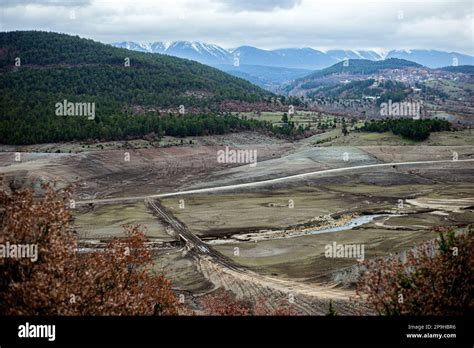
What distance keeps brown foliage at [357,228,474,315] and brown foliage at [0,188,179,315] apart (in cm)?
857

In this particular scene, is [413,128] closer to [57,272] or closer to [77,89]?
[77,89]

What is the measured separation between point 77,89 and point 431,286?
14856 cm

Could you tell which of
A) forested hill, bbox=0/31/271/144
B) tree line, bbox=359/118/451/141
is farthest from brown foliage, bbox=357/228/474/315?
tree line, bbox=359/118/451/141

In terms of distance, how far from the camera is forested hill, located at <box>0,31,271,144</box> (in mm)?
111250

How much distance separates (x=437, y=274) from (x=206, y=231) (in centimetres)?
4286

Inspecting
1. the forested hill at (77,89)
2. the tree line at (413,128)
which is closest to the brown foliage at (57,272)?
the forested hill at (77,89)

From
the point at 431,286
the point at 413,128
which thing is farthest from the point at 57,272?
the point at 413,128

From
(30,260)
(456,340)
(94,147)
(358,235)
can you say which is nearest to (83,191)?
(94,147)

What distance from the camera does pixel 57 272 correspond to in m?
18.4

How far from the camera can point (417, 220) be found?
2525 inches

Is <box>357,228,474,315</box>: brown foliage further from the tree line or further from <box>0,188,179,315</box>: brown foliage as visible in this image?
the tree line

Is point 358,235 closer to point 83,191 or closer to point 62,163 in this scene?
point 83,191

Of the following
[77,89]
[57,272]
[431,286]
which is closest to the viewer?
[57,272]

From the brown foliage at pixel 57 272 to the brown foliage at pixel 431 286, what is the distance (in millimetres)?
8574
